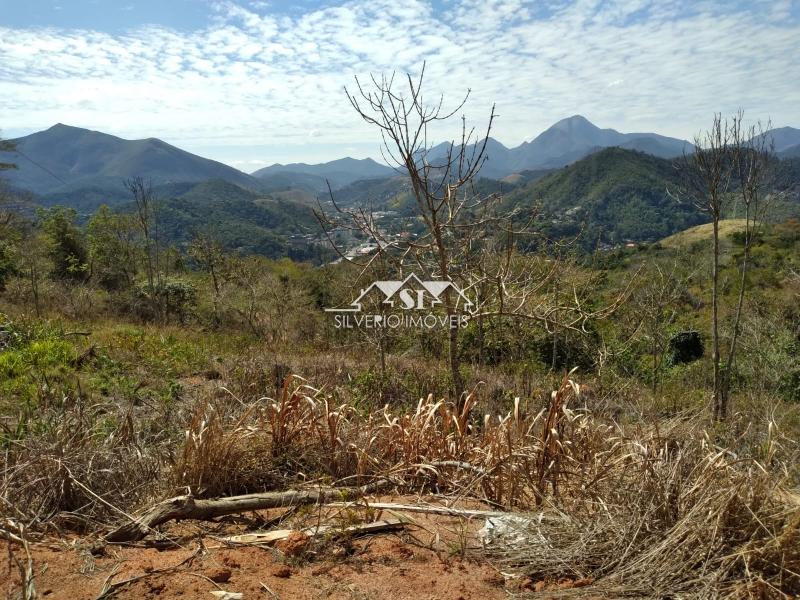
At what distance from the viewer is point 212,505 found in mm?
2102

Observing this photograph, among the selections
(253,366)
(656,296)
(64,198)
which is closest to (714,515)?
(253,366)

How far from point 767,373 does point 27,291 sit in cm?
1852

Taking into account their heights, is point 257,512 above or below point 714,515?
below

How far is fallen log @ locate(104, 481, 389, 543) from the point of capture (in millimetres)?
1889

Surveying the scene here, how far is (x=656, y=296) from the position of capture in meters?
9.77

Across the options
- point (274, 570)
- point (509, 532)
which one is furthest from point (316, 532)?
point (509, 532)

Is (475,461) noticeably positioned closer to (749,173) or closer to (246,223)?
(749,173)

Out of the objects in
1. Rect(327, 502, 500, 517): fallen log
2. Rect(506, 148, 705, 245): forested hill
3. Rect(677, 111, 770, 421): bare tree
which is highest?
Rect(506, 148, 705, 245): forested hill

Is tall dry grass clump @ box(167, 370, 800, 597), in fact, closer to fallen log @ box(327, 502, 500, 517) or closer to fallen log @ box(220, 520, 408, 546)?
fallen log @ box(327, 502, 500, 517)

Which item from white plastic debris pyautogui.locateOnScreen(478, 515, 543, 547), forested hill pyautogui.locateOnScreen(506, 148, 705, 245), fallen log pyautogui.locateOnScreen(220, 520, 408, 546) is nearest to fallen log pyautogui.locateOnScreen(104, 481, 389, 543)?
fallen log pyautogui.locateOnScreen(220, 520, 408, 546)

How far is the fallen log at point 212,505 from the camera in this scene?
189 cm

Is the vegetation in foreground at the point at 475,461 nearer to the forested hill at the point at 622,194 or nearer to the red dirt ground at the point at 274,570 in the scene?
the red dirt ground at the point at 274,570

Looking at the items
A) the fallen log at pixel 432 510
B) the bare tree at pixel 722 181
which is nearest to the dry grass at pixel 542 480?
the fallen log at pixel 432 510

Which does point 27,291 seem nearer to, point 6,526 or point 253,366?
point 253,366
